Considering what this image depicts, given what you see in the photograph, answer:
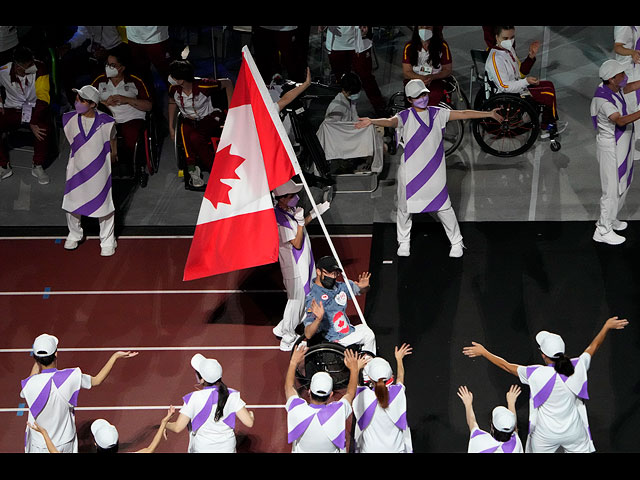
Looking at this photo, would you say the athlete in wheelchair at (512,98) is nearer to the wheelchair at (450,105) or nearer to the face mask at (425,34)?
the wheelchair at (450,105)

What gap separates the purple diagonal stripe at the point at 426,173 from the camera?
1066 centimetres

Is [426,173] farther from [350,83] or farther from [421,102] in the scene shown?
[350,83]

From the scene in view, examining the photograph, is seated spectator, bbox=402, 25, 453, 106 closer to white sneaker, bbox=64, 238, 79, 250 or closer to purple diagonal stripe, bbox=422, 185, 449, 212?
purple diagonal stripe, bbox=422, 185, 449, 212

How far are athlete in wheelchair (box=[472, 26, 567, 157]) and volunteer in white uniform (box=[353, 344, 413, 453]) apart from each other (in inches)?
Answer: 195

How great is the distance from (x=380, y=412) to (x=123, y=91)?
18.7 feet

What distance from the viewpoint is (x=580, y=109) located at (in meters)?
13.4

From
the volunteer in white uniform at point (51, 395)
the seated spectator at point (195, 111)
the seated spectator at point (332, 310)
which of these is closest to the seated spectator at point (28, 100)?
the seated spectator at point (195, 111)

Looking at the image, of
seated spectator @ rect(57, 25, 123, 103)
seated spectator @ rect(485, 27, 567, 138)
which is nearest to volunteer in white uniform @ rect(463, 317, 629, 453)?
seated spectator @ rect(485, 27, 567, 138)

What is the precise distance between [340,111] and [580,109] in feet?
11.3

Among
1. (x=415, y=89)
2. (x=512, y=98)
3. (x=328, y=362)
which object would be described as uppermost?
(x=415, y=89)

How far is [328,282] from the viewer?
29.3 feet

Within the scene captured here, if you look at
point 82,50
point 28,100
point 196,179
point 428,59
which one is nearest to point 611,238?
point 428,59

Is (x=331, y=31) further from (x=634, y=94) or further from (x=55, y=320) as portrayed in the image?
(x=55, y=320)

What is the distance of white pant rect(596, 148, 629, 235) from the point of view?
10719 mm
